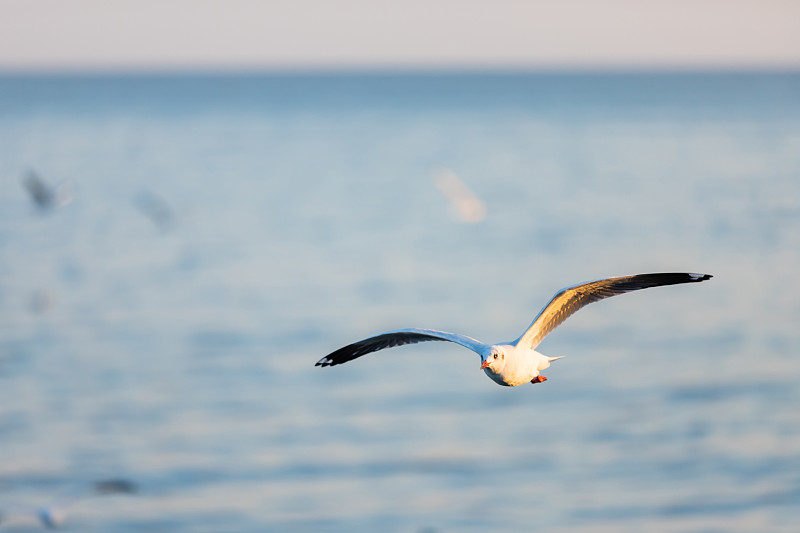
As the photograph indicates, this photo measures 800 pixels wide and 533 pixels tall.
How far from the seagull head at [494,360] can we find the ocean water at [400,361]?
876cm

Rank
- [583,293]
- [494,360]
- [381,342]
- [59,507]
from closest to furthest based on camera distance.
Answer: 1. [494,360]
2. [583,293]
3. [381,342]
4. [59,507]

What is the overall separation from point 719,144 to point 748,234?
42476mm

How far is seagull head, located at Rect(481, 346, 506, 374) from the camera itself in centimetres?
946

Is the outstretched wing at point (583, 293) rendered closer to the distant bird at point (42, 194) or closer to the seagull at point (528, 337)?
the seagull at point (528, 337)

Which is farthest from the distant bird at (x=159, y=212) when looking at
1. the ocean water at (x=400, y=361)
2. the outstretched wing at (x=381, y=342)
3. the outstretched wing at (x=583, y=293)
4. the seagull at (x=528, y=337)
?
Result: the outstretched wing at (x=583, y=293)

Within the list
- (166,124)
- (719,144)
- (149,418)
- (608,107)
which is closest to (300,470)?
(149,418)

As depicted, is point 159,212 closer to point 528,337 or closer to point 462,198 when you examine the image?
point 462,198

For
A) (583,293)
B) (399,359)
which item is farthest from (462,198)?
(583,293)

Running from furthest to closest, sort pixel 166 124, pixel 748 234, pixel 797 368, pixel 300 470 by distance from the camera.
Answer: pixel 166 124 → pixel 748 234 → pixel 797 368 → pixel 300 470

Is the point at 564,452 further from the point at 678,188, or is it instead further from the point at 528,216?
the point at 678,188

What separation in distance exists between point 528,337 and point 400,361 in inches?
628

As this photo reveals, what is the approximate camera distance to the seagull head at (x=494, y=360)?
9.46 meters

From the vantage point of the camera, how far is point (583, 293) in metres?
10.0

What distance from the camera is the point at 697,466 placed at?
2017 centimetres
